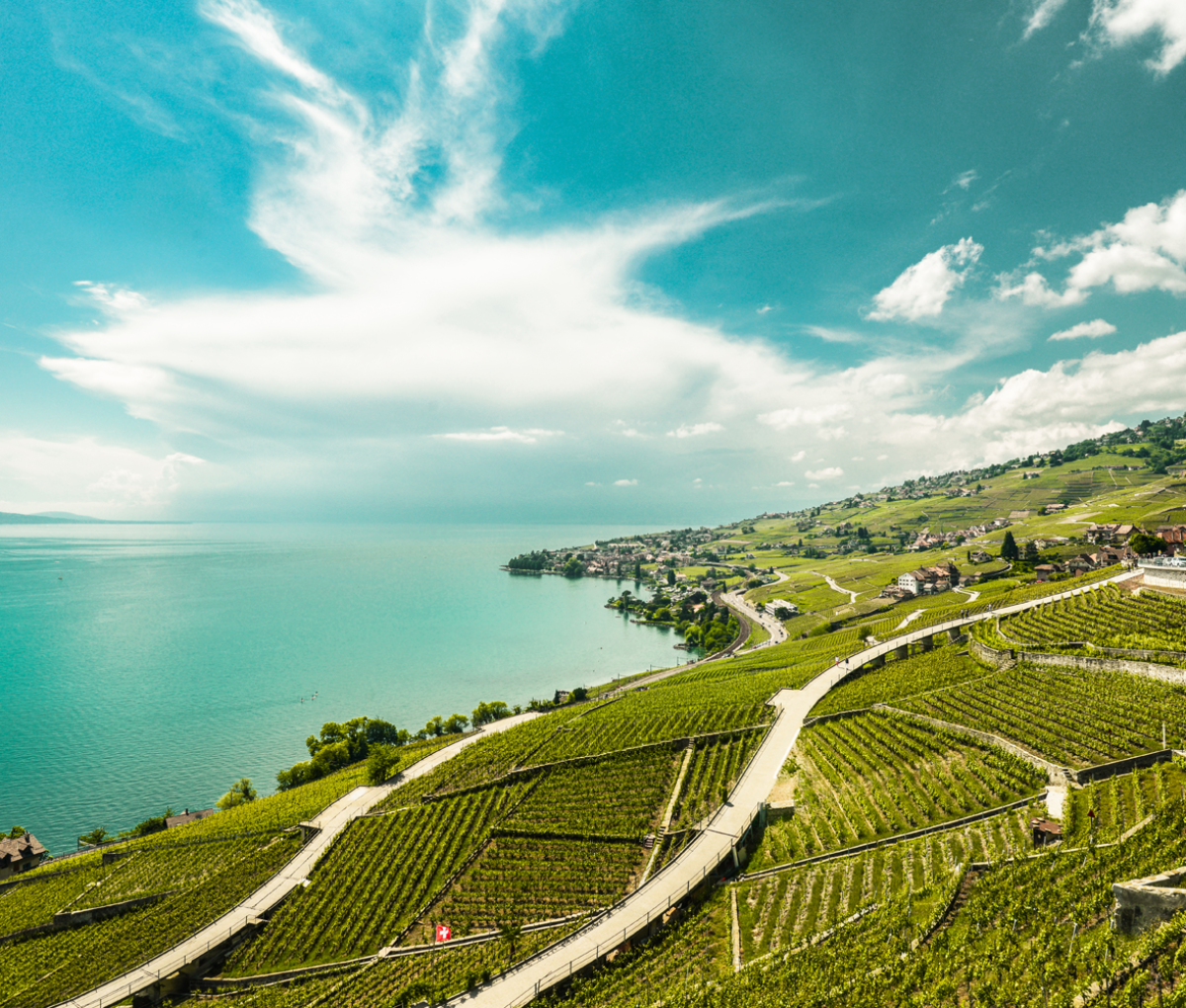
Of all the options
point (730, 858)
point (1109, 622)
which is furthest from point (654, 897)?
point (1109, 622)

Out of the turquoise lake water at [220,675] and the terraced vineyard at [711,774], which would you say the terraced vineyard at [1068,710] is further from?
the turquoise lake water at [220,675]

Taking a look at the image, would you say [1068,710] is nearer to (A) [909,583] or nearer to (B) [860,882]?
(B) [860,882]

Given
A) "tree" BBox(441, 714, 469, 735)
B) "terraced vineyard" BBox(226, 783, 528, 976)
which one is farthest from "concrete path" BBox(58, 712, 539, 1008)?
"tree" BBox(441, 714, 469, 735)

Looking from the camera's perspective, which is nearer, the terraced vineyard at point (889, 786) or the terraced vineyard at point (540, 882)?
the terraced vineyard at point (889, 786)

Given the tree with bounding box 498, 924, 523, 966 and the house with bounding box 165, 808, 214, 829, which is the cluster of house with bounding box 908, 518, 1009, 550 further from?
the house with bounding box 165, 808, 214, 829

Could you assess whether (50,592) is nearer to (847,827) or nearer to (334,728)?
(334,728)

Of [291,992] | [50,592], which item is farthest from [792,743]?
[50,592]

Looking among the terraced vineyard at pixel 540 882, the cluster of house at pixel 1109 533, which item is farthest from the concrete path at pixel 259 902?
the cluster of house at pixel 1109 533
